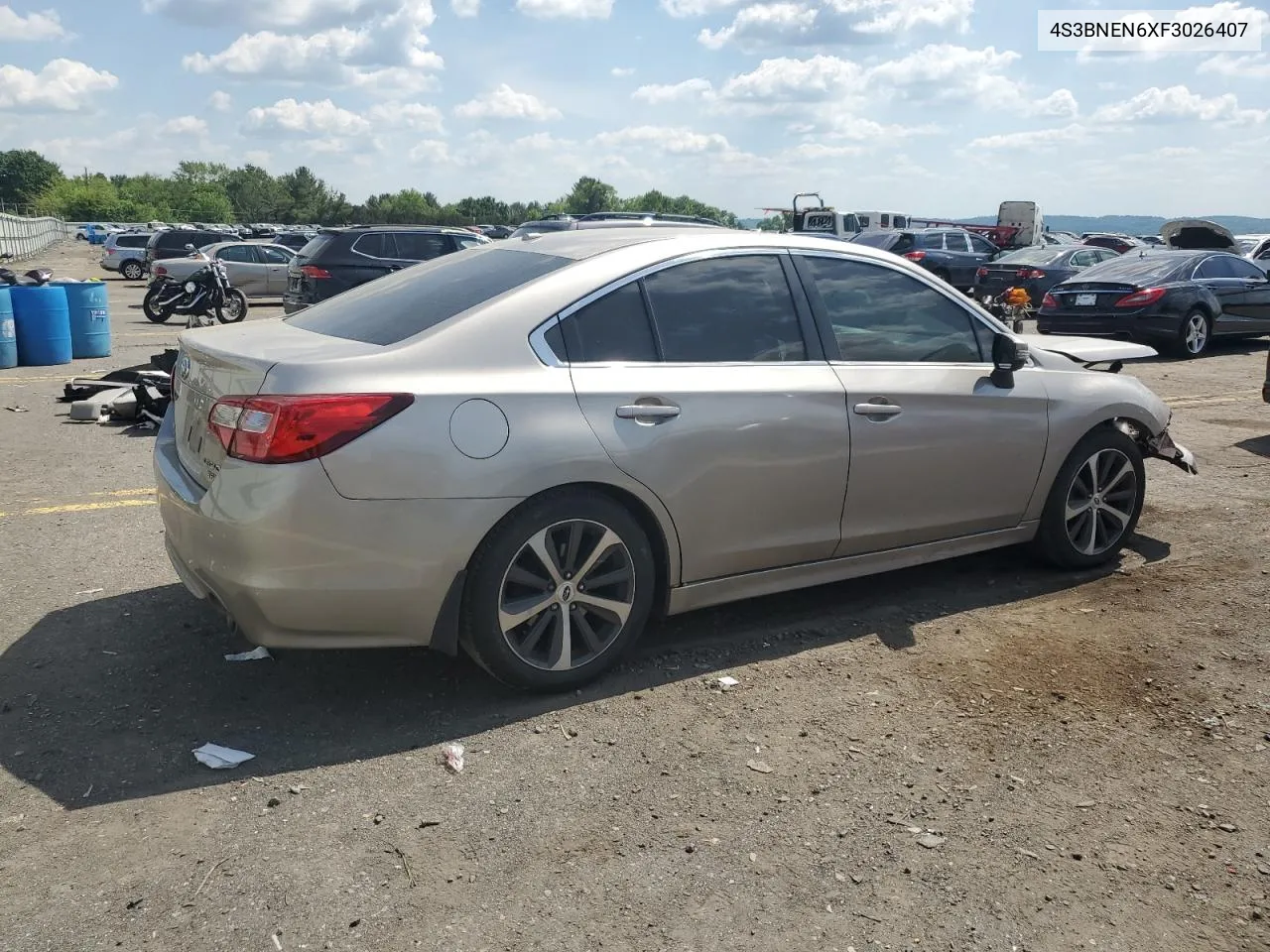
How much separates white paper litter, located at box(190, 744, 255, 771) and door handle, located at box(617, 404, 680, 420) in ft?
5.63

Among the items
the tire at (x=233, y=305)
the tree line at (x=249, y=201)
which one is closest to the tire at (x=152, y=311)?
the tire at (x=233, y=305)

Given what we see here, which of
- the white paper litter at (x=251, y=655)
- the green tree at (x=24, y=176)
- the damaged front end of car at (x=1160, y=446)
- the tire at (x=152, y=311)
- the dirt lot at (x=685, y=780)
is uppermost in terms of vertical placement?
the green tree at (x=24, y=176)

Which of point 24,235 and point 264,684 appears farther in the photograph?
point 24,235

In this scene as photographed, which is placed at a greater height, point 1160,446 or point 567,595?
point 1160,446

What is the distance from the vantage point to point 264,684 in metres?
4.25

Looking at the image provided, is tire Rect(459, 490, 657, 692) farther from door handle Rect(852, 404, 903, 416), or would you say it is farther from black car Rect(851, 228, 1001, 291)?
black car Rect(851, 228, 1001, 291)

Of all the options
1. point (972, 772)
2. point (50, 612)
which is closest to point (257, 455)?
point (50, 612)

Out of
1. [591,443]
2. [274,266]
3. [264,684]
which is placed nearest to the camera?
[591,443]

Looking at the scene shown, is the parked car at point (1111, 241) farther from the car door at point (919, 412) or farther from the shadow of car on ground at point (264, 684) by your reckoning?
the shadow of car on ground at point (264, 684)

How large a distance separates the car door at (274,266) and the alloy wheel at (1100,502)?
25.0m

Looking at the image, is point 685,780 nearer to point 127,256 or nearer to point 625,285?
point 625,285

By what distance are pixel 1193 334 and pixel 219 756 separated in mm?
15282

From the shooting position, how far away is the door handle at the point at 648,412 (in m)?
4.09

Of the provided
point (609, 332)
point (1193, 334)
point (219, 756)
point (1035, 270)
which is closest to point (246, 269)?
point (1035, 270)
